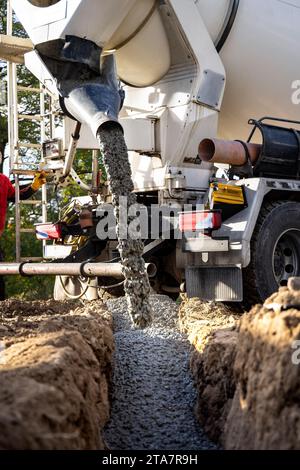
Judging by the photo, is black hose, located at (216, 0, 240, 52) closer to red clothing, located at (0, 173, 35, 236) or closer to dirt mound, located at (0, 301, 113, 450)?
red clothing, located at (0, 173, 35, 236)

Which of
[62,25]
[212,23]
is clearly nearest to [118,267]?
[62,25]

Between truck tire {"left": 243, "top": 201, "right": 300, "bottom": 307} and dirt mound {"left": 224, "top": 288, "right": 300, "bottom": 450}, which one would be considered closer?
dirt mound {"left": 224, "top": 288, "right": 300, "bottom": 450}

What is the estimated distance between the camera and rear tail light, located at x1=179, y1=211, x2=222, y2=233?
5.12 meters

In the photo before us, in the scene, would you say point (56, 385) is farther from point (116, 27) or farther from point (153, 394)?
point (116, 27)

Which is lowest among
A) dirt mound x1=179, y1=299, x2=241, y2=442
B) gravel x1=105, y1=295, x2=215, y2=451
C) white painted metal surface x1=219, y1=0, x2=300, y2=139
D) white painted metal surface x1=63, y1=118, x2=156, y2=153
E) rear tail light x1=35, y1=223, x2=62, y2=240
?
gravel x1=105, y1=295, x2=215, y2=451

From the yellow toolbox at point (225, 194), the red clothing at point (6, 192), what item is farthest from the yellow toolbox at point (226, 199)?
the red clothing at point (6, 192)

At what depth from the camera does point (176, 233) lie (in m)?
5.42

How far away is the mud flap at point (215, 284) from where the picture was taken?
17.0 ft

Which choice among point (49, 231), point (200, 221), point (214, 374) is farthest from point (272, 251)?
point (214, 374)

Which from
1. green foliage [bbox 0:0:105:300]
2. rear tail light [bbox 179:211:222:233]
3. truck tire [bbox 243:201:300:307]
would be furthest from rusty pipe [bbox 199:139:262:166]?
green foliage [bbox 0:0:105:300]

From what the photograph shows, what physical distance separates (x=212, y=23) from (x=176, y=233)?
1834mm

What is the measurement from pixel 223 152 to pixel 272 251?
0.88 m

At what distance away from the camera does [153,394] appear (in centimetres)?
345

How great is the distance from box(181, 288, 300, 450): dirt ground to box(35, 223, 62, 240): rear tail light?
10.2ft
